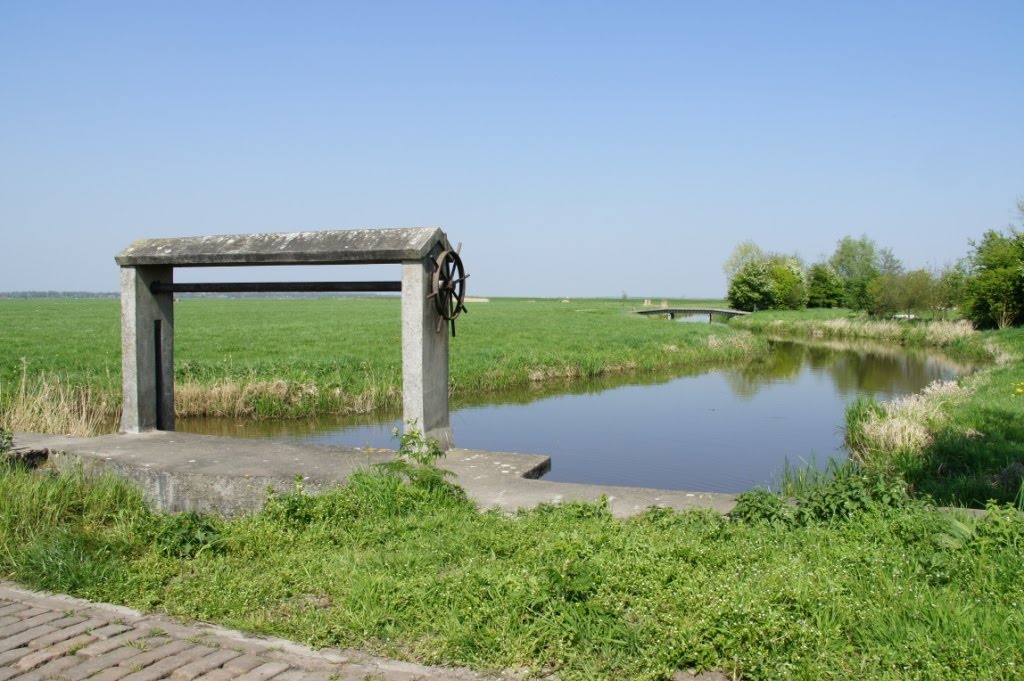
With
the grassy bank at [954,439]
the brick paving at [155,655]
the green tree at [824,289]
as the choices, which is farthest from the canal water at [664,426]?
the green tree at [824,289]

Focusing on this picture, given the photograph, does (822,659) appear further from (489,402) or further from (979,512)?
(489,402)

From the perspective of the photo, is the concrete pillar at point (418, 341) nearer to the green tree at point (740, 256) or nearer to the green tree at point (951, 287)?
the green tree at point (951, 287)

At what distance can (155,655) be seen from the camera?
3623 millimetres

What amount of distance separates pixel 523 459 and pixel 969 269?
39119 millimetres

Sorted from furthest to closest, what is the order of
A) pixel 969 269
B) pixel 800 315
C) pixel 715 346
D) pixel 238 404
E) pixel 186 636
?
pixel 800 315
pixel 969 269
pixel 715 346
pixel 238 404
pixel 186 636

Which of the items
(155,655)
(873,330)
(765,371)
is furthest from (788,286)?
(155,655)

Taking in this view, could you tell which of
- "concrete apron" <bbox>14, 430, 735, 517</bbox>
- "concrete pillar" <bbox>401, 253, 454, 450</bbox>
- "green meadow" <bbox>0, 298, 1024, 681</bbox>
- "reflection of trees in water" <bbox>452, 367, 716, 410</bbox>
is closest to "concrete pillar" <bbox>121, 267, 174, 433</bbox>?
"concrete apron" <bbox>14, 430, 735, 517</bbox>

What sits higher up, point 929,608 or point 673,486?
point 929,608

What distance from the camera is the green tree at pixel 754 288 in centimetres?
6956

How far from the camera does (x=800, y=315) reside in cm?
5859

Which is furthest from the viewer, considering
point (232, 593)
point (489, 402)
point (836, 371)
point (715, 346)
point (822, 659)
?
point (715, 346)

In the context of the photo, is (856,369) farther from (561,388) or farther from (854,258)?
(854,258)

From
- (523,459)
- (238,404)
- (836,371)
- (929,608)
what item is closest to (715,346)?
(836,371)

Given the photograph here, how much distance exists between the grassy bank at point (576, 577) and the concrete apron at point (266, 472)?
1.32 feet
